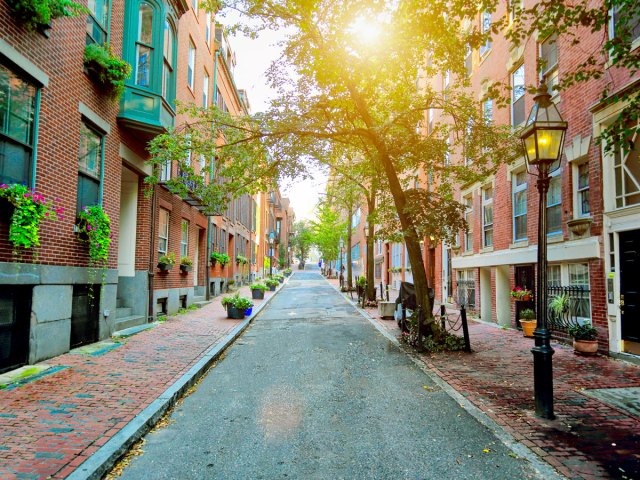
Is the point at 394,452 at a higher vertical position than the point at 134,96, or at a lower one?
lower

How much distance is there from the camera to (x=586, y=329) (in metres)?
8.30

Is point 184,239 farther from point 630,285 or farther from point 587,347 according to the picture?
point 630,285

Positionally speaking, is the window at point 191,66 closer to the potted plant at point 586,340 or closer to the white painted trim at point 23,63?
the white painted trim at point 23,63

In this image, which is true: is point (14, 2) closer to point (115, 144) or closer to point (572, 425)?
point (115, 144)

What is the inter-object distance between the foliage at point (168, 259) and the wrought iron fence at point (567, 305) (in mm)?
10874

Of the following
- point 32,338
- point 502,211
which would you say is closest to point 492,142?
point 502,211

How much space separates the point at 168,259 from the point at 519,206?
35.8 ft

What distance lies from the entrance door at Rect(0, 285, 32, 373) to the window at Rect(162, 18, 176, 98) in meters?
7.90

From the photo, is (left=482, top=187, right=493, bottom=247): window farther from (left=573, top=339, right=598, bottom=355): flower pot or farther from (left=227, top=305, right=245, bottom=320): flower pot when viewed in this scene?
(left=227, top=305, right=245, bottom=320): flower pot

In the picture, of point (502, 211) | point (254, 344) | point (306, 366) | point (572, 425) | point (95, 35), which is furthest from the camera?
point (502, 211)

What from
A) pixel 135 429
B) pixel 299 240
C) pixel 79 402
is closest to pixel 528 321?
pixel 135 429

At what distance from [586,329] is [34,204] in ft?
33.6

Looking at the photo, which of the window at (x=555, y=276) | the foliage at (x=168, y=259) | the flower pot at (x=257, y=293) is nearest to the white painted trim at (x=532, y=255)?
the window at (x=555, y=276)

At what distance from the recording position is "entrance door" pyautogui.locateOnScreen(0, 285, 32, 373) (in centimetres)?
614
